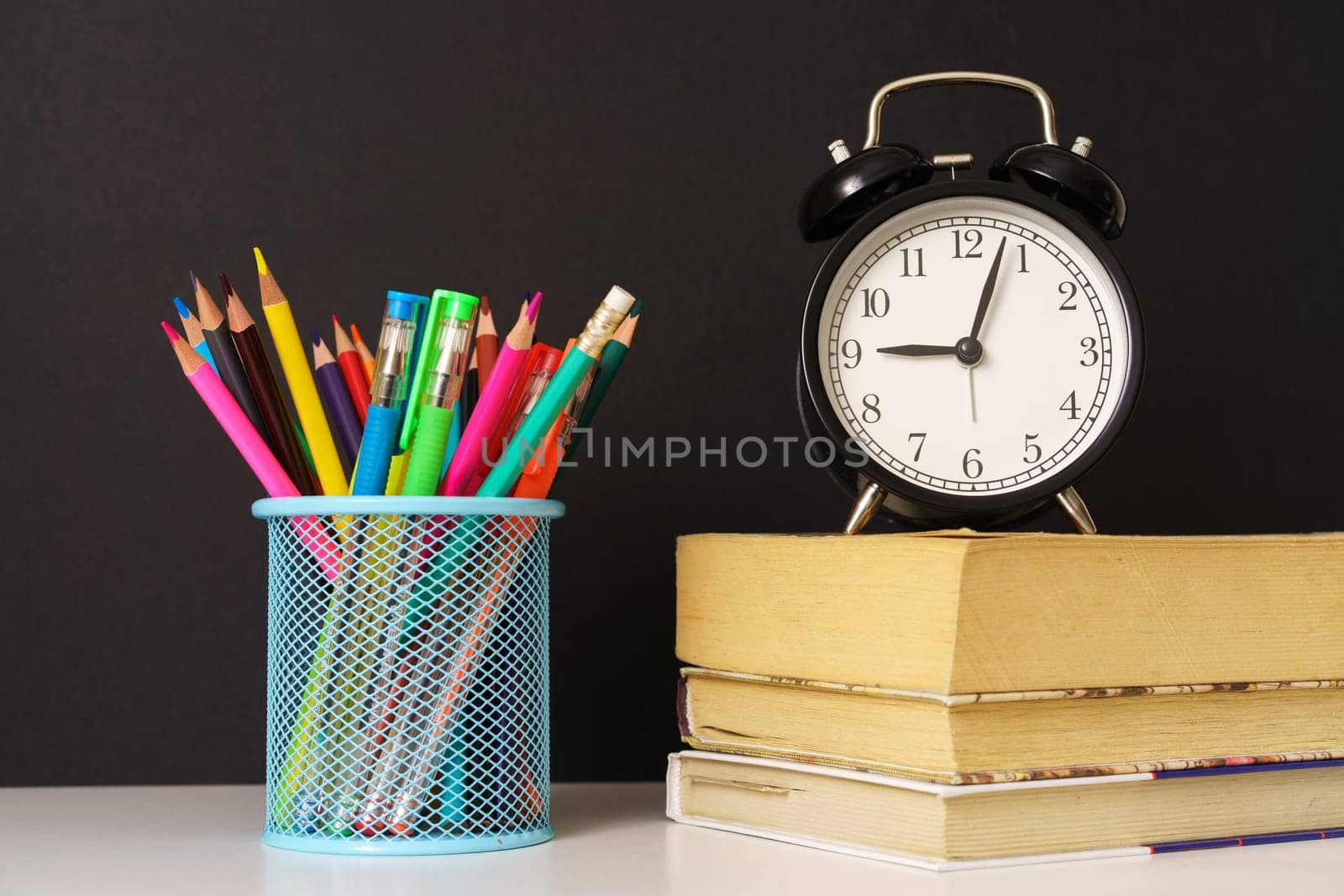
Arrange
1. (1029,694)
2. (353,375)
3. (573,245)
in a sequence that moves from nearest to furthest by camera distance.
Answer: (1029,694) < (353,375) < (573,245)

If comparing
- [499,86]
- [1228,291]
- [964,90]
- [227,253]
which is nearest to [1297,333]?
[1228,291]

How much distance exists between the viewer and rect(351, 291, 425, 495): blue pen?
71 cm

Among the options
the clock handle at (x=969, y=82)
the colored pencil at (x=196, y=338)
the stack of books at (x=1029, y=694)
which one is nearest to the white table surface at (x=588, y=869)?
the stack of books at (x=1029, y=694)

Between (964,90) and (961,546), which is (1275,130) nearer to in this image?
(964,90)

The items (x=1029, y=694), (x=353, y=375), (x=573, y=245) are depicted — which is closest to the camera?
(x=1029, y=694)

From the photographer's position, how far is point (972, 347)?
31.4 inches

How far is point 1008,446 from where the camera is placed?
0.80 metres

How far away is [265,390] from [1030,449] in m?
0.44

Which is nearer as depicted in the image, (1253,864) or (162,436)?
(1253,864)

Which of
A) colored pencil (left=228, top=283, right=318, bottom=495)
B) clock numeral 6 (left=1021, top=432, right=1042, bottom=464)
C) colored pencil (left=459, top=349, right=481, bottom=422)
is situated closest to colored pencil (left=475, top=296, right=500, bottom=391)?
colored pencil (left=459, top=349, right=481, bottom=422)

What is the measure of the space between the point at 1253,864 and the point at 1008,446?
261 mm

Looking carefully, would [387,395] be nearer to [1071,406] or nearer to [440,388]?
[440,388]

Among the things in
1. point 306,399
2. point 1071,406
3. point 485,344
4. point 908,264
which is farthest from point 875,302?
point 306,399

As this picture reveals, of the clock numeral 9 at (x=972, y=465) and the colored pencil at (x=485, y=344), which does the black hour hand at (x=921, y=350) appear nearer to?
the clock numeral 9 at (x=972, y=465)
